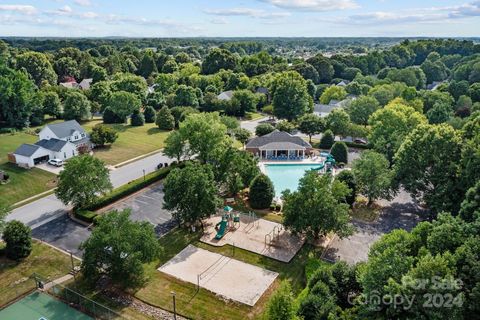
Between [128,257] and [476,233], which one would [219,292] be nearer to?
[128,257]

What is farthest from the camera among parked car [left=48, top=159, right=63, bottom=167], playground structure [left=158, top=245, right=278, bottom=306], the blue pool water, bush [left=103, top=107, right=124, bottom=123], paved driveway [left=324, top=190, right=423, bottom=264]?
bush [left=103, top=107, right=124, bottom=123]

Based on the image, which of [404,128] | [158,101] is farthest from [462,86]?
[158,101]

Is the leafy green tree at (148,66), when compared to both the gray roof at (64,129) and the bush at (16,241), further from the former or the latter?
the bush at (16,241)

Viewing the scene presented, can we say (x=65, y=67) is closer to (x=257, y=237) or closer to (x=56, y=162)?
(x=56, y=162)

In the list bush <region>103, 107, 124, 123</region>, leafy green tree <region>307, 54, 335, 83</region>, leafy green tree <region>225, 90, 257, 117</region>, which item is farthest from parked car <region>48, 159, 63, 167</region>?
leafy green tree <region>307, 54, 335, 83</region>

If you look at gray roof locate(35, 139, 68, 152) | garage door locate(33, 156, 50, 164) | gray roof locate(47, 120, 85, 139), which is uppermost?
gray roof locate(47, 120, 85, 139)

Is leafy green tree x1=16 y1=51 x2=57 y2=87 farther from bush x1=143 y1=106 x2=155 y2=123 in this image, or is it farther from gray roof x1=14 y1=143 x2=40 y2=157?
gray roof x1=14 y1=143 x2=40 y2=157
